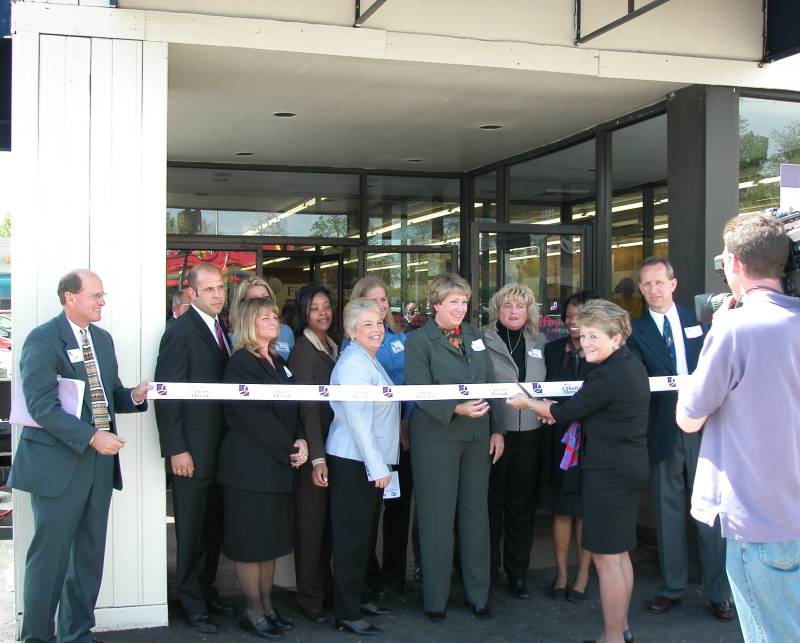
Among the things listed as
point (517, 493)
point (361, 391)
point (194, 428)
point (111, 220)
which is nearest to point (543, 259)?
point (517, 493)

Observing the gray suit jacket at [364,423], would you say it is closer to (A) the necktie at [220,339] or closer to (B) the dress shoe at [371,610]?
(A) the necktie at [220,339]

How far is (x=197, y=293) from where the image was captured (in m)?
4.61

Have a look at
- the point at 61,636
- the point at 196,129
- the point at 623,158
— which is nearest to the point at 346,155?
the point at 196,129

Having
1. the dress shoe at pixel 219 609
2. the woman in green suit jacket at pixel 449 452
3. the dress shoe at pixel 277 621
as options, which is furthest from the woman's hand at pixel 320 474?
the dress shoe at pixel 219 609

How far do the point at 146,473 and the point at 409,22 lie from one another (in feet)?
10.0

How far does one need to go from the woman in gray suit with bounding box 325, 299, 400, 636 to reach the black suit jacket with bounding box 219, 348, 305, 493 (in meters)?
0.30

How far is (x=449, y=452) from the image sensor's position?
15.3ft

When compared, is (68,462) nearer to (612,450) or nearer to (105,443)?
(105,443)

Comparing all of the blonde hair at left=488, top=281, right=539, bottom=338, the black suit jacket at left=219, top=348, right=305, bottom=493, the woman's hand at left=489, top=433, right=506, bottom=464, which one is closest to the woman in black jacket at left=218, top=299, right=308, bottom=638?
the black suit jacket at left=219, top=348, right=305, bottom=493

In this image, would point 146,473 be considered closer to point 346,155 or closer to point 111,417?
point 111,417

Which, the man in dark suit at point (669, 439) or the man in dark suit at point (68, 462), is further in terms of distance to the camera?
the man in dark suit at point (669, 439)

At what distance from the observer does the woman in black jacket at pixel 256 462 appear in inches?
173

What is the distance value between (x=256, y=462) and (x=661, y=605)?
8.45ft

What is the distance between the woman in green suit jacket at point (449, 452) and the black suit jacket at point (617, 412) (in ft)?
2.23
